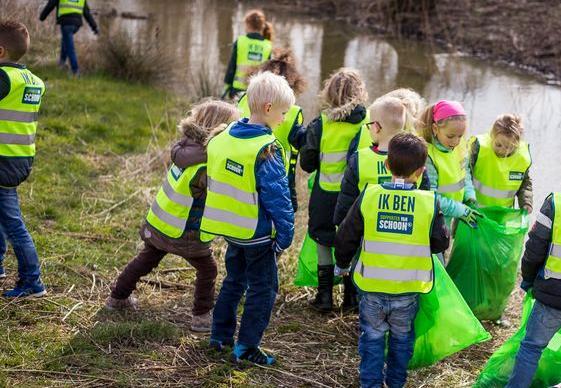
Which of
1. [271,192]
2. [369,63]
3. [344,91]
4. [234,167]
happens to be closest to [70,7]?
[369,63]

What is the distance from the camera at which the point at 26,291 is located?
5.06 m

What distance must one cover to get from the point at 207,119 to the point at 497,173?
2089mm

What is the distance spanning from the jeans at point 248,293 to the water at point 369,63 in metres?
4.35

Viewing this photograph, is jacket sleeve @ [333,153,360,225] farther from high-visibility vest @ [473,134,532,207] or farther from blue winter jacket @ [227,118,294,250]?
high-visibility vest @ [473,134,532,207]

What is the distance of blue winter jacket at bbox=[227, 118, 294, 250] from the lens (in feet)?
13.8

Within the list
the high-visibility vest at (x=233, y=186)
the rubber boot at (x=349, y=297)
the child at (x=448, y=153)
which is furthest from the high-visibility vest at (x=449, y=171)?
the high-visibility vest at (x=233, y=186)

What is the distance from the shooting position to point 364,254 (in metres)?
4.09

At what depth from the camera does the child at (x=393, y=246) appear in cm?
400

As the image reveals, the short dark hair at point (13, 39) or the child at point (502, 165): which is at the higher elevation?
the short dark hair at point (13, 39)

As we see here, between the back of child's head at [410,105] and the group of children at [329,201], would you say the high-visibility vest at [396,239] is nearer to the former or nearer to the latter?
the group of children at [329,201]

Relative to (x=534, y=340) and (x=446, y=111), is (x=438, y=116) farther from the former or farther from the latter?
(x=534, y=340)

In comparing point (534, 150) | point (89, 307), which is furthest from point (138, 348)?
point (534, 150)

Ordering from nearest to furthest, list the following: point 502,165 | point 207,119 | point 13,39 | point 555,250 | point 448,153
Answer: point 555,250 → point 207,119 → point 13,39 → point 448,153 → point 502,165

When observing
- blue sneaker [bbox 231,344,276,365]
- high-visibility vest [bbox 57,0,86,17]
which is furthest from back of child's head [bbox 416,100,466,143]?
high-visibility vest [bbox 57,0,86,17]
